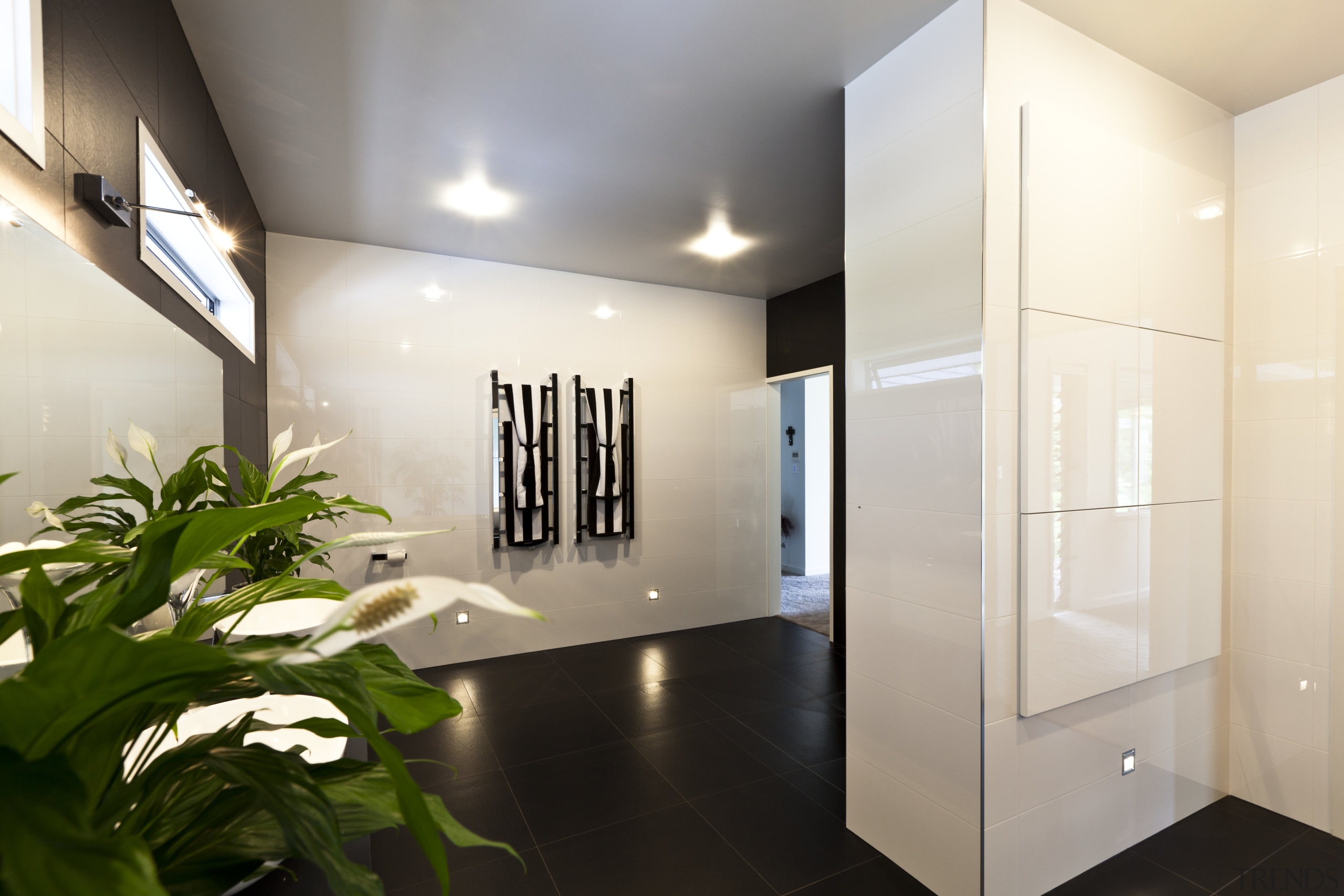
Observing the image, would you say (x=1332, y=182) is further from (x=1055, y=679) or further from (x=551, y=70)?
(x=551, y=70)

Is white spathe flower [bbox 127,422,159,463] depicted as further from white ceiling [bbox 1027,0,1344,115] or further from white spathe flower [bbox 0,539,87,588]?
white ceiling [bbox 1027,0,1344,115]

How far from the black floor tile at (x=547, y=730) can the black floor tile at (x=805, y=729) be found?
745mm

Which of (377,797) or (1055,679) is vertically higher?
(377,797)

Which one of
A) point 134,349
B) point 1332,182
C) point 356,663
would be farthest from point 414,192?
point 1332,182

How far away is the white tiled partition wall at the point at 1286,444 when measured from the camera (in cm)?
217

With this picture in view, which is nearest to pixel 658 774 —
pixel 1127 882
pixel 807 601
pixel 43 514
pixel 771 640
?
pixel 1127 882

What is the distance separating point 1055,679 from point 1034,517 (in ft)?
1.60

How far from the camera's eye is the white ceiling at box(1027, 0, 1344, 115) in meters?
1.81

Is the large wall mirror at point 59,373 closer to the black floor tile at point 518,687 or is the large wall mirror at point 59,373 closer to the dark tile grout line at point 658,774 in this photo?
the dark tile grout line at point 658,774

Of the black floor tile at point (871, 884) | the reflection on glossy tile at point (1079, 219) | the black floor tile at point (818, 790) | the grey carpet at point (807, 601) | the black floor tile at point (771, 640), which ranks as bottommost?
the grey carpet at point (807, 601)

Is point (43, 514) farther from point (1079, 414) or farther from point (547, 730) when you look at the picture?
point (547, 730)

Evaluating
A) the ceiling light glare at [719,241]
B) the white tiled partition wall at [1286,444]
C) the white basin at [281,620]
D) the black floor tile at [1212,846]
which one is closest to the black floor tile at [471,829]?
the white basin at [281,620]

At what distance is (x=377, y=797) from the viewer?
0.50 meters

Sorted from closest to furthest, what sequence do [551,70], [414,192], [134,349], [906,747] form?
1. [134,349]
2. [906,747]
3. [551,70]
4. [414,192]
